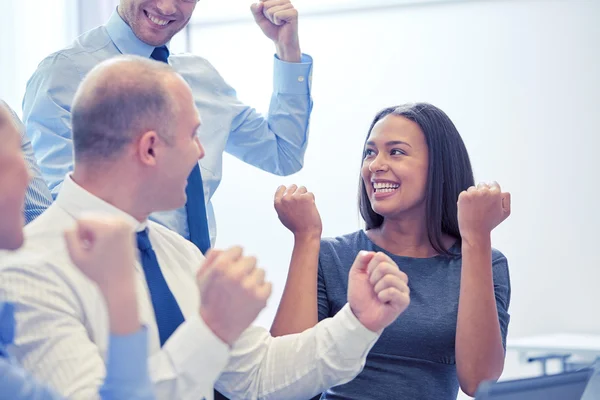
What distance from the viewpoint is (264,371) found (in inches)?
57.0

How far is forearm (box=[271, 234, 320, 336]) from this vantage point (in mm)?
1834

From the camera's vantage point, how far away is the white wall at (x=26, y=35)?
3.20m

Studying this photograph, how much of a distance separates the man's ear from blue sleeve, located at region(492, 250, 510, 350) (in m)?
1.03

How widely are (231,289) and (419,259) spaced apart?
1.12 m

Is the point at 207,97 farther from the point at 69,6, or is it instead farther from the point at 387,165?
the point at 69,6

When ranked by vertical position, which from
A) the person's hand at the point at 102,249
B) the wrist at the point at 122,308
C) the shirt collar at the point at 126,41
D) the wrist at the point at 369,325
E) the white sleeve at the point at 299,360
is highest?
the shirt collar at the point at 126,41

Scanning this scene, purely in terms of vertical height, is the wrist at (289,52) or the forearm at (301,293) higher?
the wrist at (289,52)

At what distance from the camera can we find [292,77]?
2367 millimetres

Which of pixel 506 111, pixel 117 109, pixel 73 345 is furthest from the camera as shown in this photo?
pixel 506 111

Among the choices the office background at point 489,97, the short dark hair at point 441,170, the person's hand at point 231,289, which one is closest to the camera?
the person's hand at point 231,289

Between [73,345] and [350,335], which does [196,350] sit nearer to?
[73,345]

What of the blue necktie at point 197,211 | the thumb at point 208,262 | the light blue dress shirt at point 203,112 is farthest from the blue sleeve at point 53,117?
the thumb at point 208,262

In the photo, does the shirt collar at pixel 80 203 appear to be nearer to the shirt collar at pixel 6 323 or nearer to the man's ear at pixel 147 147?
the man's ear at pixel 147 147

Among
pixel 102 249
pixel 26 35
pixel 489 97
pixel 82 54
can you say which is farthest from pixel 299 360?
pixel 489 97
